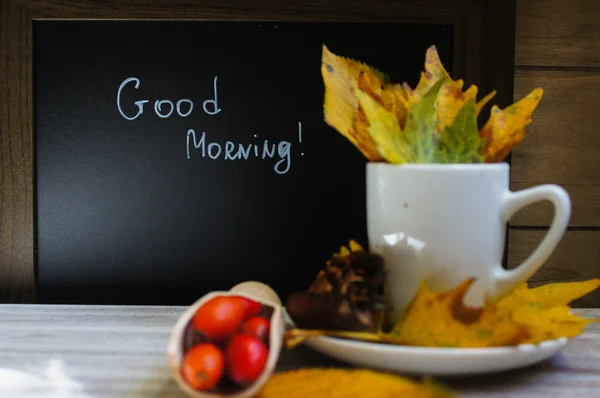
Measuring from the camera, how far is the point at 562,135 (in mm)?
721

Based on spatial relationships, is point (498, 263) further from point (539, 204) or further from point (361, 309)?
point (539, 204)

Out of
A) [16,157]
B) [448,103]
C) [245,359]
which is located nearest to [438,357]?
[245,359]

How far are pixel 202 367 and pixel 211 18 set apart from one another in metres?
0.50

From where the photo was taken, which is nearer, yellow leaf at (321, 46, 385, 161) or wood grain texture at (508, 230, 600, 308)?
yellow leaf at (321, 46, 385, 161)

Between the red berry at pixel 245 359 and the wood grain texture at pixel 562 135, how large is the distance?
0.49m

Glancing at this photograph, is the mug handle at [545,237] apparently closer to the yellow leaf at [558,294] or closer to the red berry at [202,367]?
the yellow leaf at [558,294]

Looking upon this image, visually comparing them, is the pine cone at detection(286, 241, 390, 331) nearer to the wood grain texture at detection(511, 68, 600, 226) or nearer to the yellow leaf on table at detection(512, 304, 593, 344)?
the yellow leaf on table at detection(512, 304, 593, 344)

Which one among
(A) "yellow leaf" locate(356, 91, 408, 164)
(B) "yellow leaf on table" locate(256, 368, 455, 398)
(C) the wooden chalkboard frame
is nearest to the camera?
(B) "yellow leaf on table" locate(256, 368, 455, 398)

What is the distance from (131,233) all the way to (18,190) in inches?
6.3

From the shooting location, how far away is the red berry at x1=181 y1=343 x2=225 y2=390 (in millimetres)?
353

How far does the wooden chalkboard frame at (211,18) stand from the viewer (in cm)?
71

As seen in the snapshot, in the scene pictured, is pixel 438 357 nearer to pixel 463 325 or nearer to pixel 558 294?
pixel 463 325

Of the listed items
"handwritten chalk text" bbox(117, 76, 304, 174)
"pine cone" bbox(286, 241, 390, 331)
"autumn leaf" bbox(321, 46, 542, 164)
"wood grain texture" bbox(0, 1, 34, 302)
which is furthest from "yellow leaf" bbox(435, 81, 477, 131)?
"wood grain texture" bbox(0, 1, 34, 302)

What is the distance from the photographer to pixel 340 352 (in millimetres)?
418
